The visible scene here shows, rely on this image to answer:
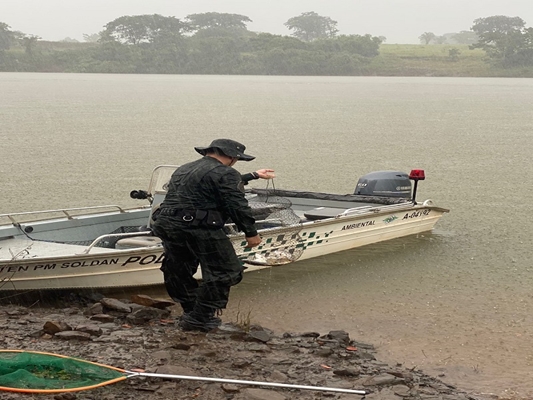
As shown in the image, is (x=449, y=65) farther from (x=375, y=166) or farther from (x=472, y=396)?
(x=472, y=396)

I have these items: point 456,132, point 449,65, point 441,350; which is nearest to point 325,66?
point 449,65

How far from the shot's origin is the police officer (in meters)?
6.84

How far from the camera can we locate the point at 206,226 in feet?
22.6

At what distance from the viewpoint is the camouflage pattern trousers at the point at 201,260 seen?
693 centimetres

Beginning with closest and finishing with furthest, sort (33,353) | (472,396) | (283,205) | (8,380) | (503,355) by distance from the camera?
(8,380) < (33,353) < (472,396) < (503,355) < (283,205)

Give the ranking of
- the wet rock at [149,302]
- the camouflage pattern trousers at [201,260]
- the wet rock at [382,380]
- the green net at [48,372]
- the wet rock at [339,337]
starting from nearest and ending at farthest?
1. the green net at [48,372]
2. the wet rock at [382,380]
3. the camouflage pattern trousers at [201,260]
4. the wet rock at [339,337]
5. the wet rock at [149,302]

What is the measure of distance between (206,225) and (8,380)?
2.15 m

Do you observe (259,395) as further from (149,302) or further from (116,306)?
(149,302)

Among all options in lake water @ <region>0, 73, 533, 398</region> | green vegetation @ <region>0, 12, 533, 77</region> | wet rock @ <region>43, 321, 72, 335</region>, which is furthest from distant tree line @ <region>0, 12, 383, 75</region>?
wet rock @ <region>43, 321, 72, 335</region>

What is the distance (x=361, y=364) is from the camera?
695 cm

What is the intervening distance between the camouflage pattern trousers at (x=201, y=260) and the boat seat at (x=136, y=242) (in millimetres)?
2231

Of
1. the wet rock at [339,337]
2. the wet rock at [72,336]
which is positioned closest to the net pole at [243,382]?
the wet rock at [72,336]

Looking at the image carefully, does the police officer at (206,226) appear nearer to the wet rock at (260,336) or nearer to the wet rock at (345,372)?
the wet rock at (260,336)

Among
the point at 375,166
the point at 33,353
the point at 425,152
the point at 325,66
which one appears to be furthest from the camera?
the point at 325,66
